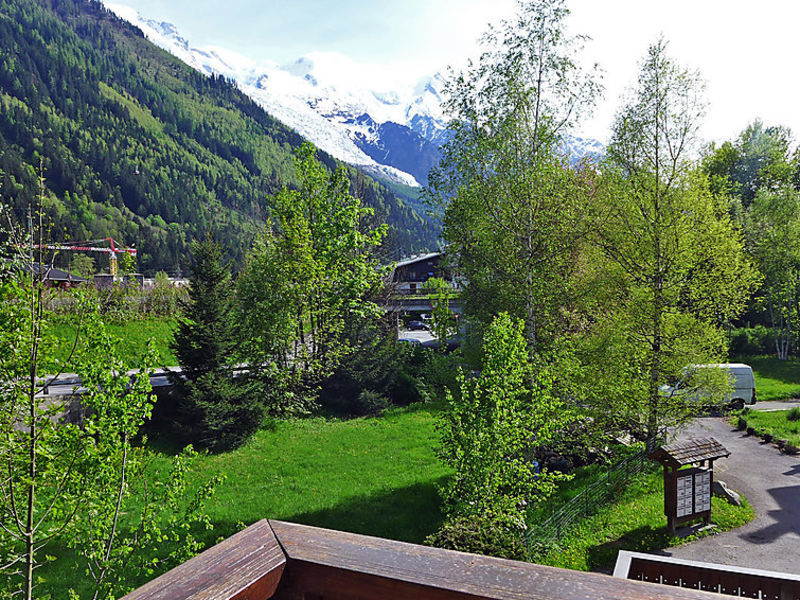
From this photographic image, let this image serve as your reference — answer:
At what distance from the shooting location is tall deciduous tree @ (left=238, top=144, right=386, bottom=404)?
18531 mm

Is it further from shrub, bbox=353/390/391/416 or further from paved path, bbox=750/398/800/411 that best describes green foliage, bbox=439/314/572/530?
paved path, bbox=750/398/800/411

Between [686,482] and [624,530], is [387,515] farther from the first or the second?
[686,482]

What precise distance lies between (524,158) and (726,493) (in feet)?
36.4

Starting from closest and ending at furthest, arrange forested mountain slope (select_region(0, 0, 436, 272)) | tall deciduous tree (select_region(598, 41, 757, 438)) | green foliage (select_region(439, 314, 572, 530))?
green foliage (select_region(439, 314, 572, 530)), tall deciduous tree (select_region(598, 41, 757, 438)), forested mountain slope (select_region(0, 0, 436, 272))

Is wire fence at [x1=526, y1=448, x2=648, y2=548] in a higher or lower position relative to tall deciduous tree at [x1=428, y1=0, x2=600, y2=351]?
lower

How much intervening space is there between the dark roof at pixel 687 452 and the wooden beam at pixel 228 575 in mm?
12961

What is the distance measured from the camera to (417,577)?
170cm

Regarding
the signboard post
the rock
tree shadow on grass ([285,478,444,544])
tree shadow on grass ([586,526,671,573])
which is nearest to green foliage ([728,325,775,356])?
the rock

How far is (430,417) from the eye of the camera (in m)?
24.3

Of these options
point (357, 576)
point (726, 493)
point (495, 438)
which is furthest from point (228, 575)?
point (726, 493)

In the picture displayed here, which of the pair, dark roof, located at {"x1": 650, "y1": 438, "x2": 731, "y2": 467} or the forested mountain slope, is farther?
the forested mountain slope

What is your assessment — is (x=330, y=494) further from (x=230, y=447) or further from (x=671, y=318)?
(x=671, y=318)

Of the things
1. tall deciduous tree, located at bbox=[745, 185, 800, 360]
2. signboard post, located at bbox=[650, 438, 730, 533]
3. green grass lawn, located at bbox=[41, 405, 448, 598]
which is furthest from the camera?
tall deciduous tree, located at bbox=[745, 185, 800, 360]

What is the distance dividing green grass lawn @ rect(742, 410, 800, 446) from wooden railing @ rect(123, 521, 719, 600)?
73.7 ft
